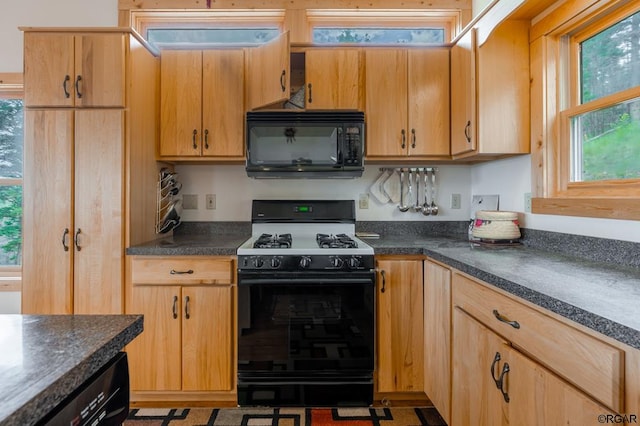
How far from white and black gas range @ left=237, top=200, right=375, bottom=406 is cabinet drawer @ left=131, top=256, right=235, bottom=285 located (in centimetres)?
12

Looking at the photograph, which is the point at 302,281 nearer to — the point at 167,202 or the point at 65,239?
the point at 167,202

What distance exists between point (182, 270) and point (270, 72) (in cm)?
120

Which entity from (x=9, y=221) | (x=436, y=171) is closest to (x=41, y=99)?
(x=9, y=221)

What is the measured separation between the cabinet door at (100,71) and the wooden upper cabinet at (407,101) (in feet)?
4.68

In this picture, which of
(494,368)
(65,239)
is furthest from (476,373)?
(65,239)

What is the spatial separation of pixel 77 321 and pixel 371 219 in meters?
2.02

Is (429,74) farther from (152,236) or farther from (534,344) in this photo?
(152,236)

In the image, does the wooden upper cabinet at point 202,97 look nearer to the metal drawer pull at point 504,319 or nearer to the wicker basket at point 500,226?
the wicker basket at point 500,226

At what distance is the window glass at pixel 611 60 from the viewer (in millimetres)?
1430

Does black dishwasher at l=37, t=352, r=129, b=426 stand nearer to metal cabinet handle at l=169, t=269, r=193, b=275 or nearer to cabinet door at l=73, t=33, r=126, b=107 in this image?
metal cabinet handle at l=169, t=269, r=193, b=275

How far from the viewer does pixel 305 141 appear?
2148mm

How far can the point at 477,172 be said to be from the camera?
2.49 metres

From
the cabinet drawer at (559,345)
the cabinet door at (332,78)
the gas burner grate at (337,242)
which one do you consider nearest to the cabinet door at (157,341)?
the gas burner grate at (337,242)

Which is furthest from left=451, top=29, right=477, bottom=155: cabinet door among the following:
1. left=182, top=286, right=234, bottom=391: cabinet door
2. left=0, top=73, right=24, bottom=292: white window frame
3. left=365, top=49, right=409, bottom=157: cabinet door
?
left=0, top=73, right=24, bottom=292: white window frame
